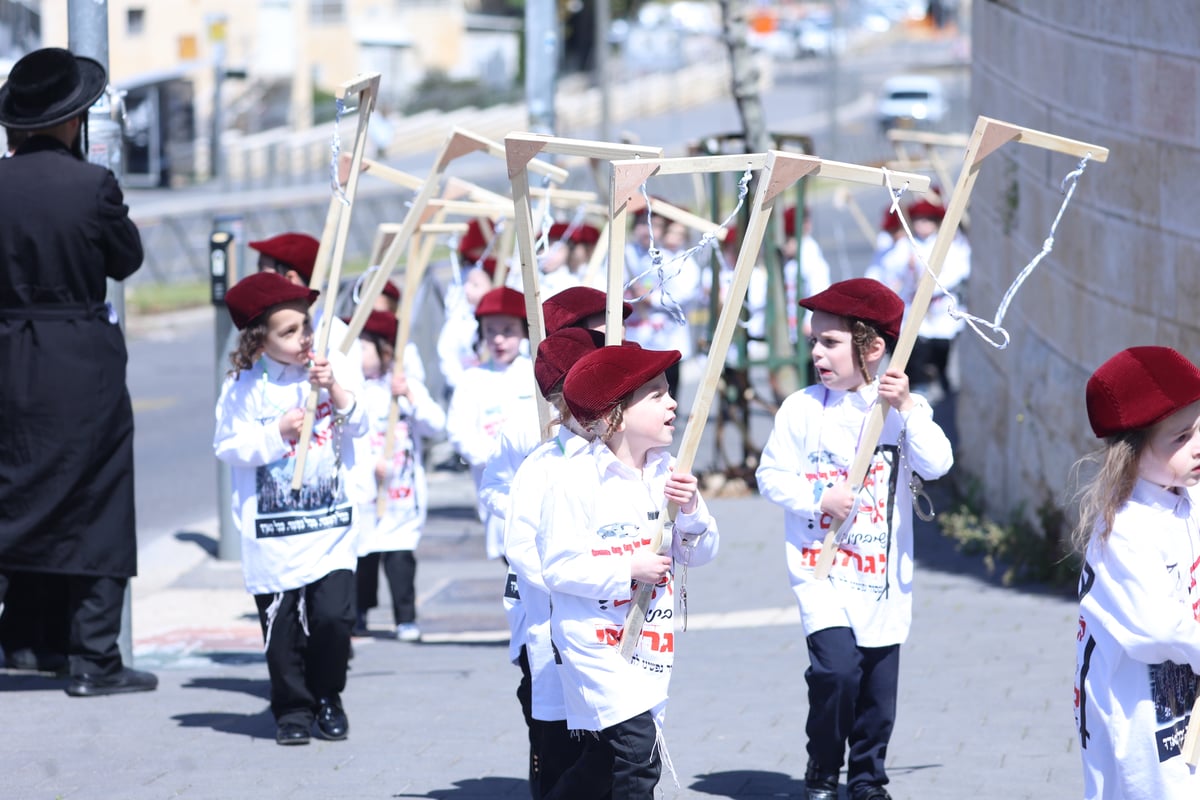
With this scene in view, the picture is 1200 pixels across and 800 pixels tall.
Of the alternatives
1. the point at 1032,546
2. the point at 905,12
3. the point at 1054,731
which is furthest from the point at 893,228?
the point at 905,12

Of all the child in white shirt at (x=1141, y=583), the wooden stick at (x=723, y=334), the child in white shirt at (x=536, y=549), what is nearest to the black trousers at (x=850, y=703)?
the child in white shirt at (x=536, y=549)

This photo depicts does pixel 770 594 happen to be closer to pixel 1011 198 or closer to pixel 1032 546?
pixel 1032 546

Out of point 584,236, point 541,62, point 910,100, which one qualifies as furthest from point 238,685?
point 910,100

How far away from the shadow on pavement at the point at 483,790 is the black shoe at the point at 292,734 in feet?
2.36

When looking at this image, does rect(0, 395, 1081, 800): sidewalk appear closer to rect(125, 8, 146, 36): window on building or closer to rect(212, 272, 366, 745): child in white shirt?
rect(212, 272, 366, 745): child in white shirt

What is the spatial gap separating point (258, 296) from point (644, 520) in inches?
83.6

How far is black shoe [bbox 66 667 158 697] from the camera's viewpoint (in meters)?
6.85

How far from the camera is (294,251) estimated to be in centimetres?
746

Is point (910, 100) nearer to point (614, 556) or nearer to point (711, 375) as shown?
point (711, 375)

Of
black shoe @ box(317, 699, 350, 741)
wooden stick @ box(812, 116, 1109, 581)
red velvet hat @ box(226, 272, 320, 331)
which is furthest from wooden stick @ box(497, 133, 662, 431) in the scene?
black shoe @ box(317, 699, 350, 741)

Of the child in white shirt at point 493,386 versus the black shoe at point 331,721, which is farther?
Answer: the child in white shirt at point 493,386

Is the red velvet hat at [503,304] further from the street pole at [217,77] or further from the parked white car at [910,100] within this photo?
the parked white car at [910,100]

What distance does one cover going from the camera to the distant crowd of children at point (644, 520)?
4207mm

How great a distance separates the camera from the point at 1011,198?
10461 mm
